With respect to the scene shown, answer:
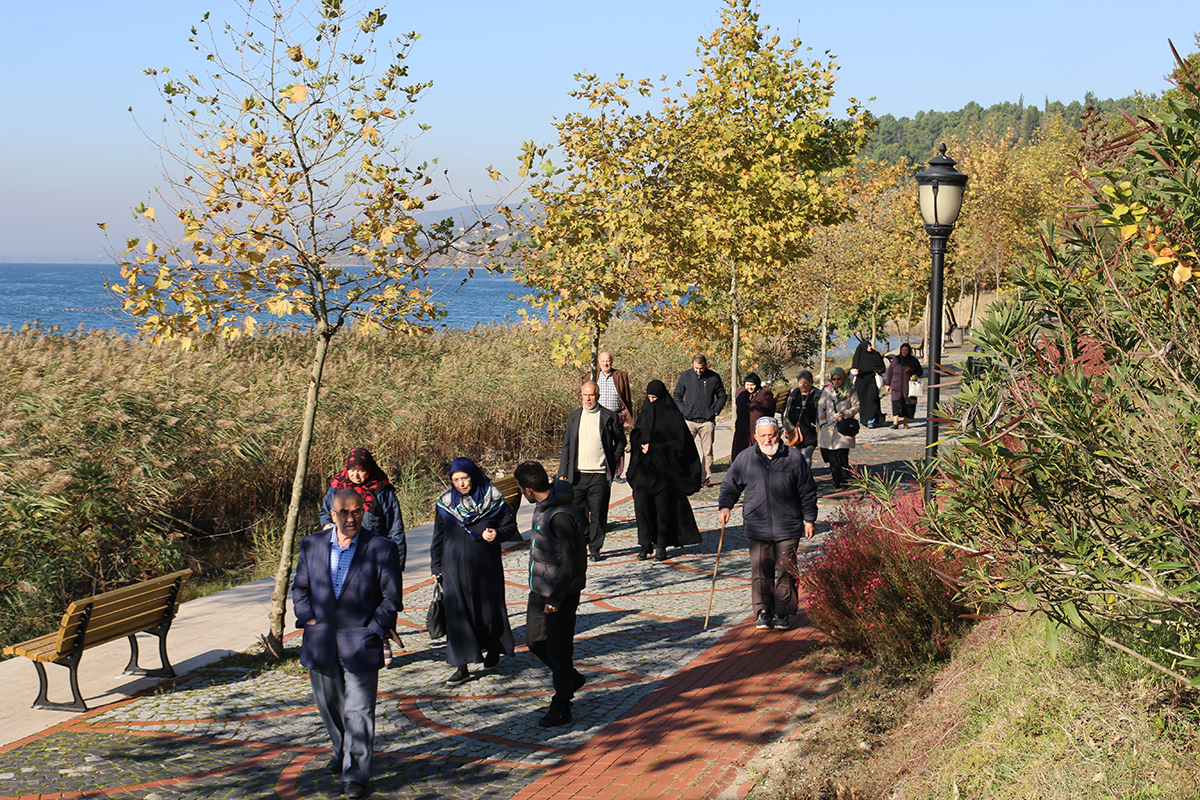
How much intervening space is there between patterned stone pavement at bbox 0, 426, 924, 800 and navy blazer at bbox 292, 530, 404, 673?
76 cm

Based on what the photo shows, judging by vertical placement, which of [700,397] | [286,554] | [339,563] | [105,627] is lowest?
[105,627]

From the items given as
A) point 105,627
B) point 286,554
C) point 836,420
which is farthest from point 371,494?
point 836,420

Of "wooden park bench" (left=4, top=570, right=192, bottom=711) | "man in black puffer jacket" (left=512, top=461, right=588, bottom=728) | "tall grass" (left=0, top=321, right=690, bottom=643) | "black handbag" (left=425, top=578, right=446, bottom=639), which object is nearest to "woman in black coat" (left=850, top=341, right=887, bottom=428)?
"tall grass" (left=0, top=321, right=690, bottom=643)

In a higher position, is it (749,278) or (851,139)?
(851,139)

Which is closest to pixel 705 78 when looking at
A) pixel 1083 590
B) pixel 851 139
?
pixel 851 139

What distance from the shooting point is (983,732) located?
5.05 meters

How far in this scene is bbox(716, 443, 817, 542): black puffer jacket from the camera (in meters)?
8.21

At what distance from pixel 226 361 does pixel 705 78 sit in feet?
33.0

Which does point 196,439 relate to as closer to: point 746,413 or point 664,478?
point 664,478

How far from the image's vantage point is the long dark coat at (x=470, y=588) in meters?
7.46

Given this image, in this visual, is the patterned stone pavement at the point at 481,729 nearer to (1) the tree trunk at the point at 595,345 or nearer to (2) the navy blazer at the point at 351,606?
(2) the navy blazer at the point at 351,606

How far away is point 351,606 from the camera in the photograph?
5.85 metres

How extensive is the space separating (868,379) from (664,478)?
1011cm

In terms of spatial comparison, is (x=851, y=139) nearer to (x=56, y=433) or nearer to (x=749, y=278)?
(x=749, y=278)
